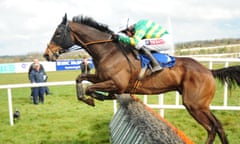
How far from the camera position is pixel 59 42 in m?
4.41

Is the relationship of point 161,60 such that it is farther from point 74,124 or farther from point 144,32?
point 74,124

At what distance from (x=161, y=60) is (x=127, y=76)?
540mm

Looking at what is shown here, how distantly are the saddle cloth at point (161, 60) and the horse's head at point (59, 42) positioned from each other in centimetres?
110

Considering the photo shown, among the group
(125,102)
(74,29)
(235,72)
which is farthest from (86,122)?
(235,72)

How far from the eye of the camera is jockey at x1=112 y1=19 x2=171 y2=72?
4.18 metres

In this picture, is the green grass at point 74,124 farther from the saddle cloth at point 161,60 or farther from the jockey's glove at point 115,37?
the jockey's glove at point 115,37

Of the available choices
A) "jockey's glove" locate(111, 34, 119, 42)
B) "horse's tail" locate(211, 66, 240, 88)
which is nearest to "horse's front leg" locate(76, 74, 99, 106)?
"jockey's glove" locate(111, 34, 119, 42)

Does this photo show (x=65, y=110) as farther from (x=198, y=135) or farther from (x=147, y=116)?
(x=147, y=116)

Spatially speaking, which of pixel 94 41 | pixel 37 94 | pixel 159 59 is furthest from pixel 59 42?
pixel 37 94

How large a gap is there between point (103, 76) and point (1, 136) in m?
2.90

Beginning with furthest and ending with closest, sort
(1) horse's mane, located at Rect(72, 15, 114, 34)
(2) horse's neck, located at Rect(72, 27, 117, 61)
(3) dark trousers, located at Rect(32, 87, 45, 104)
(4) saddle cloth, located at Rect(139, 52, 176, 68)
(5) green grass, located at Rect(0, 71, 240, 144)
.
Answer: (3) dark trousers, located at Rect(32, 87, 45, 104) < (5) green grass, located at Rect(0, 71, 240, 144) < (1) horse's mane, located at Rect(72, 15, 114, 34) < (2) horse's neck, located at Rect(72, 27, 117, 61) < (4) saddle cloth, located at Rect(139, 52, 176, 68)

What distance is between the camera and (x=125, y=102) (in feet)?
15.1

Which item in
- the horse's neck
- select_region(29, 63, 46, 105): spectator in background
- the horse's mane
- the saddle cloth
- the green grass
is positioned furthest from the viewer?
select_region(29, 63, 46, 105): spectator in background

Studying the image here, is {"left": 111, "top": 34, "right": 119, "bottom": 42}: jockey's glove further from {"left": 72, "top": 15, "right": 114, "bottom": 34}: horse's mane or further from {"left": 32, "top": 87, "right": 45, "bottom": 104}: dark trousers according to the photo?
{"left": 32, "top": 87, "right": 45, "bottom": 104}: dark trousers
